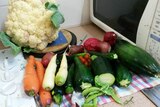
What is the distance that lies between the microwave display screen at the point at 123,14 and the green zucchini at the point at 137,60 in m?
0.07

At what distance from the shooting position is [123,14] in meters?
0.77

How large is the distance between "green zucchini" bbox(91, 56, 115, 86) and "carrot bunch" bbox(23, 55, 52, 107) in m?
0.14

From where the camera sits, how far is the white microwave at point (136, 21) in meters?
0.66

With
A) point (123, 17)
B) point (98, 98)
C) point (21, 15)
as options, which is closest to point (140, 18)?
point (123, 17)

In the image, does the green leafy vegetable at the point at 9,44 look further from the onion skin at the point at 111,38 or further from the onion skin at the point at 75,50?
the onion skin at the point at 111,38

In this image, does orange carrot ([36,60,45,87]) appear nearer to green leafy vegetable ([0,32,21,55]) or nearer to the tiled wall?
green leafy vegetable ([0,32,21,55])

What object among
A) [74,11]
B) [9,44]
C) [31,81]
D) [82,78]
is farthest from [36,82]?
[74,11]

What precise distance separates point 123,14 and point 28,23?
0.33 m

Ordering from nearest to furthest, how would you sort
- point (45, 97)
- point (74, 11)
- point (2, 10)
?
point (45, 97), point (2, 10), point (74, 11)

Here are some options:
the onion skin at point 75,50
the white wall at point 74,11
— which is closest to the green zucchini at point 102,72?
the onion skin at point 75,50

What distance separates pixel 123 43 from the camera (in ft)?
2.38

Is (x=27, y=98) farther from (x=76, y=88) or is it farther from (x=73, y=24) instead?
(x=73, y=24)

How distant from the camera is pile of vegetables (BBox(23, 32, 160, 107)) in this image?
597 mm

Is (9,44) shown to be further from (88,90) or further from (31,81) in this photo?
(88,90)
